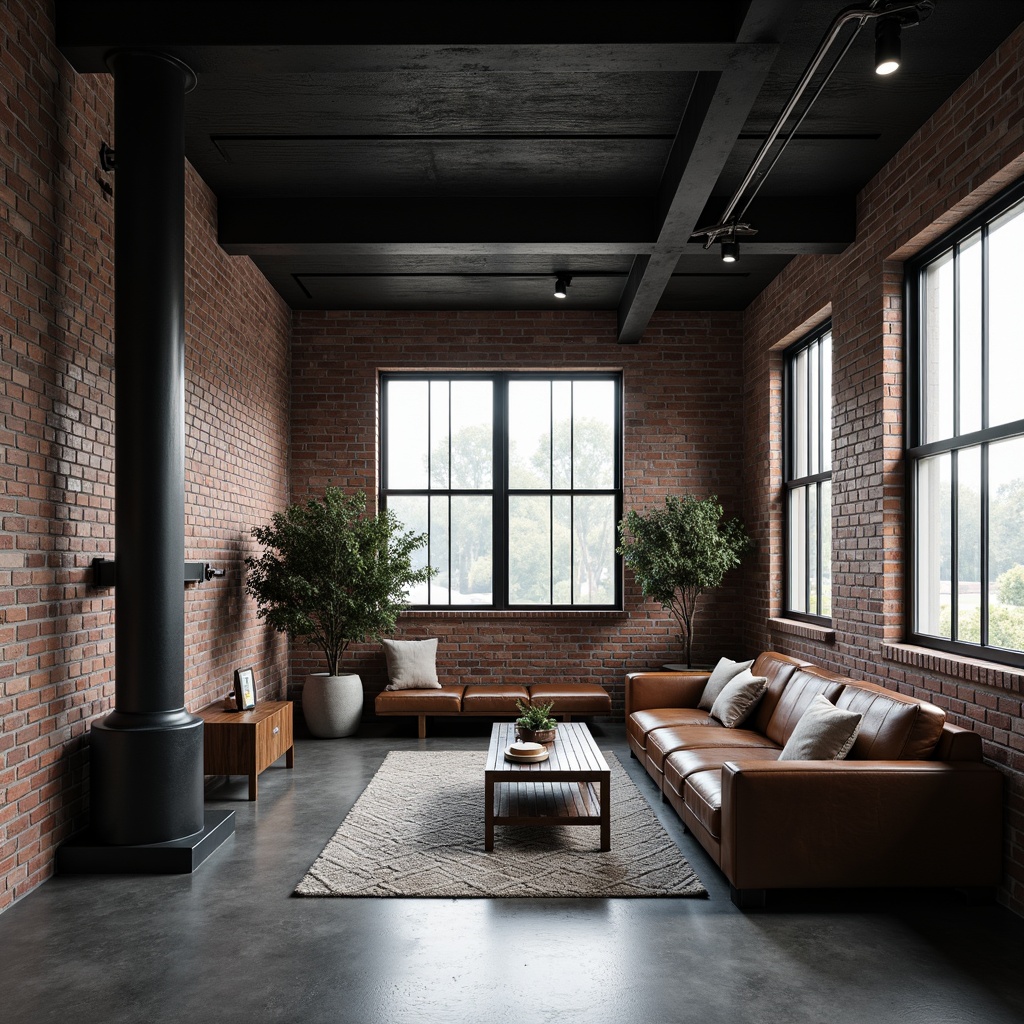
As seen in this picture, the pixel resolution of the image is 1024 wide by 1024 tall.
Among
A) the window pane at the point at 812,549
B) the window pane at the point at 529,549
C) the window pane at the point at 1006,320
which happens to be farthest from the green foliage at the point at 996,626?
the window pane at the point at 529,549

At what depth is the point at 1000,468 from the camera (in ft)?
13.8

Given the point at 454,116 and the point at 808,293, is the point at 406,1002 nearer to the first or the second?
the point at 454,116

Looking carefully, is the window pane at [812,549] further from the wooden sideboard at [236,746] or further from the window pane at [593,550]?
the wooden sideboard at [236,746]

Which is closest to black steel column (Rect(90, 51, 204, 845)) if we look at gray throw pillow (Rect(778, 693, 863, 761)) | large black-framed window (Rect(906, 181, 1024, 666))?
gray throw pillow (Rect(778, 693, 863, 761))

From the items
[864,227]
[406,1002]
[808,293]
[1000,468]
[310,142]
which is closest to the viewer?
[406,1002]

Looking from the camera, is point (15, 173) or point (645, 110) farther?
point (645, 110)

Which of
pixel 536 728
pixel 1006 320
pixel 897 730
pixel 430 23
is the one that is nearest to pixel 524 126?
pixel 430 23

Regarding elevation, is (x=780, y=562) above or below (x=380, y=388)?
below

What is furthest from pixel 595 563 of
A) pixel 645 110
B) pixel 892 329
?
pixel 645 110

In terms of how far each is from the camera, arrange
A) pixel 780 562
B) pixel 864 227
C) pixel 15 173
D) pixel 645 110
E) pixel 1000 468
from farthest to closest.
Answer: pixel 780 562 < pixel 864 227 < pixel 645 110 < pixel 1000 468 < pixel 15 173

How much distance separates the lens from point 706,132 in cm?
438

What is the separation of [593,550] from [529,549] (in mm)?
606

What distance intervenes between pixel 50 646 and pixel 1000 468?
4.40 m

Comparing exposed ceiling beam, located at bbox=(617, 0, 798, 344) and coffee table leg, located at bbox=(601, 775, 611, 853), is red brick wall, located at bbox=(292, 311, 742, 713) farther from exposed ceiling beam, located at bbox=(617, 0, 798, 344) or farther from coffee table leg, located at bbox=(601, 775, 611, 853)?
coffee table leg, located at bbox=(601, 775, 611, 853)
